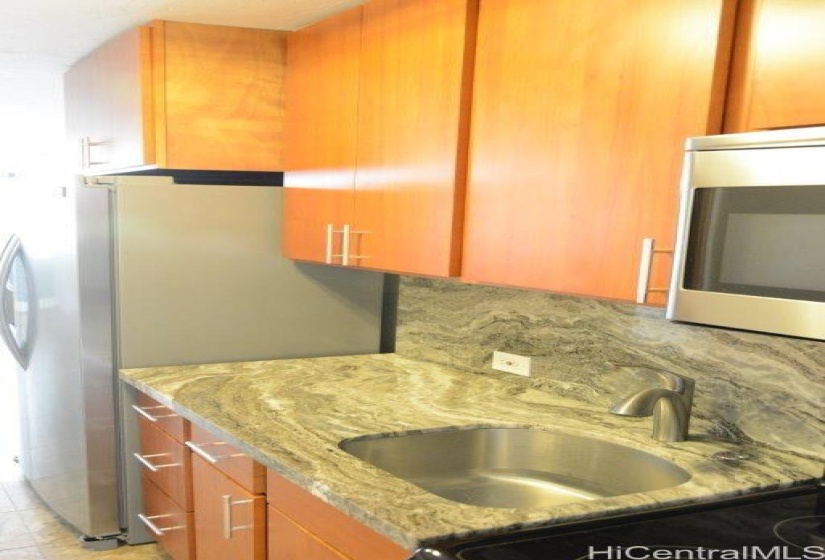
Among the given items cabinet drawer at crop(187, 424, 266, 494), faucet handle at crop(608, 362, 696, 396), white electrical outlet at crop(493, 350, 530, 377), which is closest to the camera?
faucet handle at crop(608, 362, 696, 396)

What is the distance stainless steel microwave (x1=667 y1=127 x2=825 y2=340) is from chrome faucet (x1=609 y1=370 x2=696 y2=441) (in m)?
0.35

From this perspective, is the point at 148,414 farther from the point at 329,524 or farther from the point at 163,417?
the point at 329,524

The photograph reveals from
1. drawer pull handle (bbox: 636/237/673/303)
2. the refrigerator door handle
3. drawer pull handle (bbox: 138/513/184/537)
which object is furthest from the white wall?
drawer pull handle (bbox: 636/237/673/303)

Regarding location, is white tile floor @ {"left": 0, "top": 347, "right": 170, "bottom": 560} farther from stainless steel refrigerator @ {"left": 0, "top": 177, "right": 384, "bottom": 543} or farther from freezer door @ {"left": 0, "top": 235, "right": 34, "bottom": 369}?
freezer door @ {"left": 0, "top": 235, "right": 34, "bottom": 369}

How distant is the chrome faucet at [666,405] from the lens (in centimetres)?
149

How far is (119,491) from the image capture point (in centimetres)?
247

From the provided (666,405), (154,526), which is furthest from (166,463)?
(666,405)

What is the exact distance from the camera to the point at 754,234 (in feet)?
3.60

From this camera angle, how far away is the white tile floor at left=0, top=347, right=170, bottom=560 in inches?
97.0

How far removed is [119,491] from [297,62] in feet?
5.32

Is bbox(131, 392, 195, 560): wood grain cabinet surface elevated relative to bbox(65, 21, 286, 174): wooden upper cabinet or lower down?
lower down

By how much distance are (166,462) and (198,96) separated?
1.18 meters

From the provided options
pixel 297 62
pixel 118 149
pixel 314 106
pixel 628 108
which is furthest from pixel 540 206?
pixel 118 149

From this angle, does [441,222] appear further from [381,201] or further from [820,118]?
[820,118]
